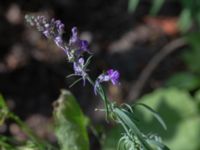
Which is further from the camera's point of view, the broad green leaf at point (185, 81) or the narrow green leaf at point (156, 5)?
the broad green leaf at point (185, 81)

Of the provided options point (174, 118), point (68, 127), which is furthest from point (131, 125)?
point (174, 118)

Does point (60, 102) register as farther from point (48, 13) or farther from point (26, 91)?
point (48, 13)

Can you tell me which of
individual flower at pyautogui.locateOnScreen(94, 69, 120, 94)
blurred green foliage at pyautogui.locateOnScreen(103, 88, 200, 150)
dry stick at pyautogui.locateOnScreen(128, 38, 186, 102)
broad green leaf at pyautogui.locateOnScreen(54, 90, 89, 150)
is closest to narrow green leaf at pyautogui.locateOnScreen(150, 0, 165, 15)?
dry stick at pyautogui.locateOnScreen(128, 38, 186, 102)

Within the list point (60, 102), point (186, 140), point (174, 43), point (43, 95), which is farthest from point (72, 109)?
point (174, 43)

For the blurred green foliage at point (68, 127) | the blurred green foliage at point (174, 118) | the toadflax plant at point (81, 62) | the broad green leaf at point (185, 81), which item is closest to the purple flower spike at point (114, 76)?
the toadflax plant at point (81, 62)

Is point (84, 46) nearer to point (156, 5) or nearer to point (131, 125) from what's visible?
point (131, 125)

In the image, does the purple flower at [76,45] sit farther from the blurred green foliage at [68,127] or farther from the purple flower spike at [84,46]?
the blurred green foliage at [68,127]
